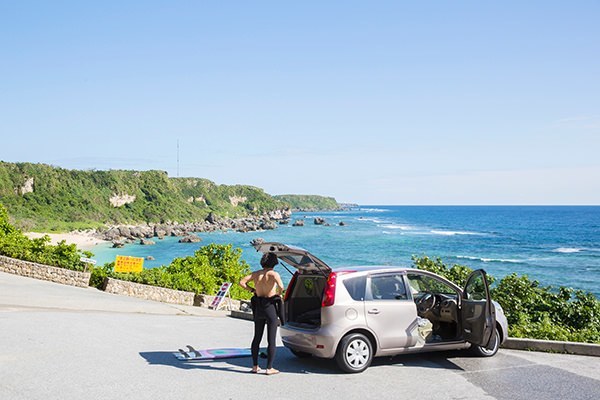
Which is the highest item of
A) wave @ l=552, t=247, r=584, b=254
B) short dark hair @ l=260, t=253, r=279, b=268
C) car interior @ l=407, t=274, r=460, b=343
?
short dark hair @ l=260, t=253, r=279, b=268

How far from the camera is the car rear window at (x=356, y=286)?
8625 mm

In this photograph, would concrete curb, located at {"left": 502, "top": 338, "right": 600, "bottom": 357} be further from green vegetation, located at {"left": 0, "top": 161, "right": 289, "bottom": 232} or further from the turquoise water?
green vegetation, located at {"left": 0, "top": 161, "right": 289, "bottom": 232}

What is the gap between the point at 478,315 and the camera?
9.13 metres

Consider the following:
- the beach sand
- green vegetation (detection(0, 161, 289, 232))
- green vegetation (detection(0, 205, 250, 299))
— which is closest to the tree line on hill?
green vegetation (detection(0, 161, 289, 232))

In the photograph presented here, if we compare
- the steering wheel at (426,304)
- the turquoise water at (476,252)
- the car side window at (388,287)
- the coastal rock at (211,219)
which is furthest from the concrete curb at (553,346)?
the coastal rock at (211,219)

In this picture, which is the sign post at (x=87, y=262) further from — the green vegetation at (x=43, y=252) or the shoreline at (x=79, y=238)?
the shoreline at (x=79, y=238)

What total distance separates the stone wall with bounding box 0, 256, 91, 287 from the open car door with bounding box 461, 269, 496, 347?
1600cm

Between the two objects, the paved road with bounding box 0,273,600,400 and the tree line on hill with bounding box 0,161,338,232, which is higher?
the tree line on hill with bounding box 0,161,338,232

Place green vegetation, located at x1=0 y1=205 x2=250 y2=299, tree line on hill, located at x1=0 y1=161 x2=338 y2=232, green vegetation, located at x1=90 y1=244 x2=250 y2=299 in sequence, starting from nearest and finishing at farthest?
green vegetation, located at x1=90 y1=244 x2=250 y2=299
green vegetation, located at x1=0 y1=205 x2=250 y2=299
tree line on hill, located at x1=0 y1=161 x2=338 y2=232

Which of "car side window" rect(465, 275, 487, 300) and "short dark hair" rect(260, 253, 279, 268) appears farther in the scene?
"car side window" rect(465, 275, 487, 300)

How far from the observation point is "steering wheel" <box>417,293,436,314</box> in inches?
392

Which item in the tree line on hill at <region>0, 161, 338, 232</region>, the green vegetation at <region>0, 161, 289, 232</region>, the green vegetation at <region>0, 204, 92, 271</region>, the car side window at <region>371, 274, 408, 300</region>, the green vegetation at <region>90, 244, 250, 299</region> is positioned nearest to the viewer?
the car side window at <region>371, 274, 408, 300</region>

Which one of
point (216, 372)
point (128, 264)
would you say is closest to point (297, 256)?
point (216, 372)

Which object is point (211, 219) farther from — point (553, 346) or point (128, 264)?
point (553, 346)
